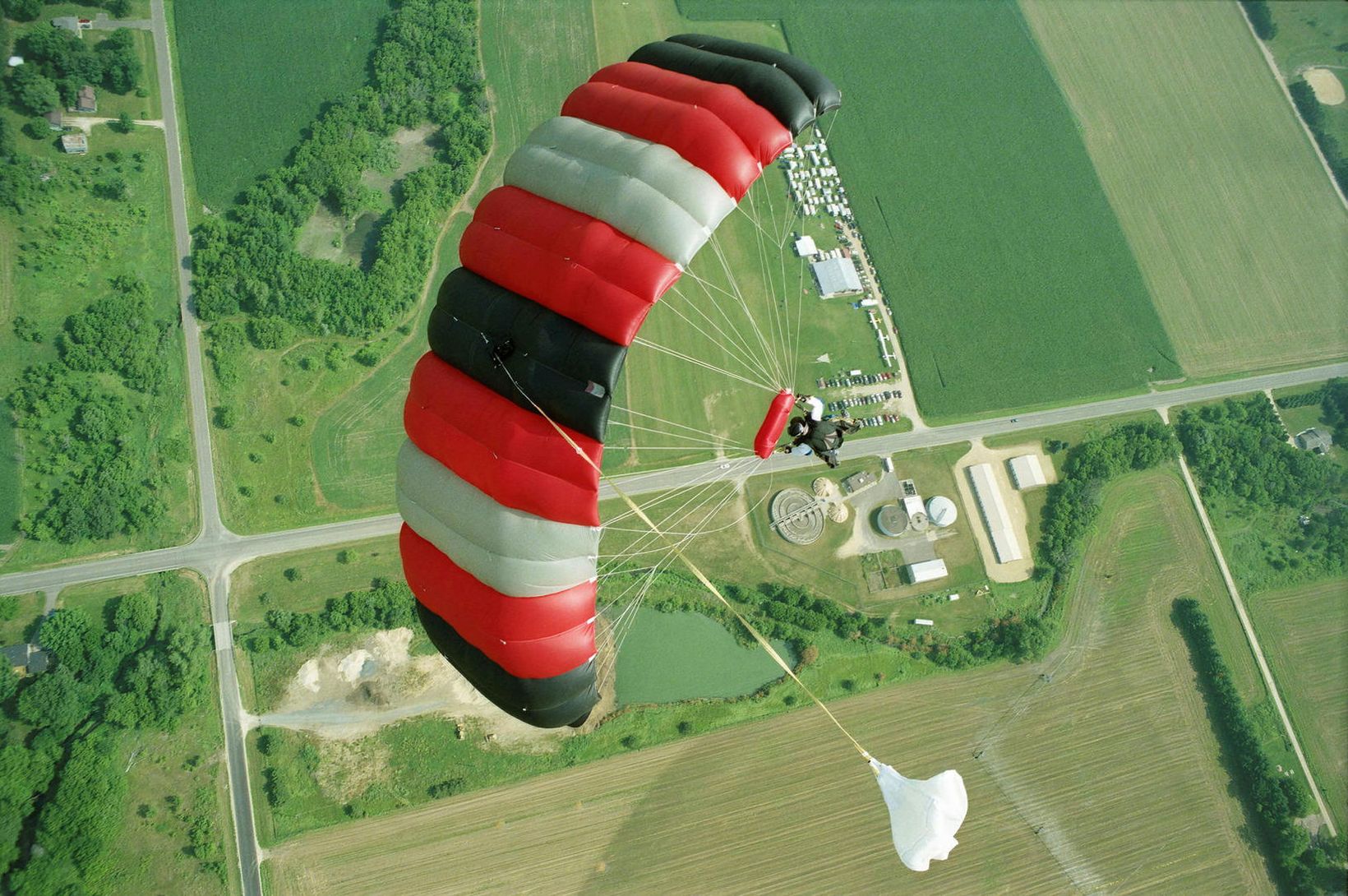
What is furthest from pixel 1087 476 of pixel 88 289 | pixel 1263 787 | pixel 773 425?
pixel 88 289

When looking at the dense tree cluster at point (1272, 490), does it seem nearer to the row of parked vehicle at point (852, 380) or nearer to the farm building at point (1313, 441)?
the farm building at point (1313, 441)

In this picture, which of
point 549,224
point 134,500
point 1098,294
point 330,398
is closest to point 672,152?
point 549,224

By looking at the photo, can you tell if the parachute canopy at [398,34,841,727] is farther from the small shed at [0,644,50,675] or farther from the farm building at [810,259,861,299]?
the small shed at [0,644,50,675]

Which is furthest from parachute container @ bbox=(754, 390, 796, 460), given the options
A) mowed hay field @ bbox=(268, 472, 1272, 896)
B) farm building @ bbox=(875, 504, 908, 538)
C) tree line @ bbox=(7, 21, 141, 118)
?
tree line @ bbox=(7, 21, 141, 118)

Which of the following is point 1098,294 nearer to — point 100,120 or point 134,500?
point 134,500

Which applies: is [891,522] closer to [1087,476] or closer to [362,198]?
[1087,476]

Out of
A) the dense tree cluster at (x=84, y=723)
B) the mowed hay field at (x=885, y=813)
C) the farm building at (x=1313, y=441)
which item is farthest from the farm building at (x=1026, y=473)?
the dense tree cluster at (x=84, y=723)
